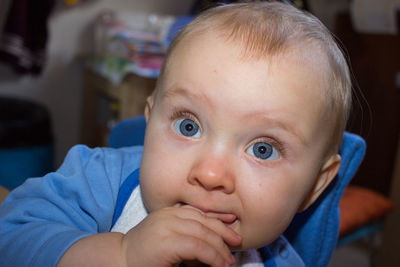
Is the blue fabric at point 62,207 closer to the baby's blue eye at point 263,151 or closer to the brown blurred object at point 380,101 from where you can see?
the baby's blue eye at point 263,151

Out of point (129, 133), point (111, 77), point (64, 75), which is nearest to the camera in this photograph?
point (129, 133)

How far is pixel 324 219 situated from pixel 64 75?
2216 mm

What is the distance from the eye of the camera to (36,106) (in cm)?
217

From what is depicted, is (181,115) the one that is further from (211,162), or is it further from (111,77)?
(111,77)

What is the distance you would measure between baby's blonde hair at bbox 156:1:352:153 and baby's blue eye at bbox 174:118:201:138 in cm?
10

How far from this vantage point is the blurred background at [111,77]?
1924 mm

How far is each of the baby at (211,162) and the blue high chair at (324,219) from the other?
0.19 metres

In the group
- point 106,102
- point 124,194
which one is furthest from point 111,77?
point 124,194

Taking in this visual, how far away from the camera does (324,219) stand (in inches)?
31.9

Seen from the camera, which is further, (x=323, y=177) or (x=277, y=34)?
(x=323, y=177)

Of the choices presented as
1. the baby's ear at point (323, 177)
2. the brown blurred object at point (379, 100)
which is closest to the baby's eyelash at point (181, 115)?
the baby's ear at point (323, 177)

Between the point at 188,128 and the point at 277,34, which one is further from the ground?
the point at 277,34

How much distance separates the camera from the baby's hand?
45 cm

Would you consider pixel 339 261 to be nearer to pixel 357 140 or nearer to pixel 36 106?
pixel 357 140
